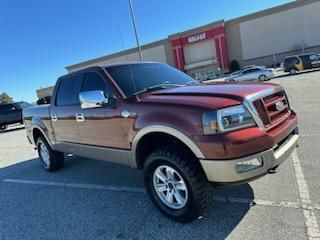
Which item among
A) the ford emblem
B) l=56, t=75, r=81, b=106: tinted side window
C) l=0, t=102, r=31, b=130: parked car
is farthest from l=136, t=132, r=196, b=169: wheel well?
l=0, t=102, r=31, b=130: parked car

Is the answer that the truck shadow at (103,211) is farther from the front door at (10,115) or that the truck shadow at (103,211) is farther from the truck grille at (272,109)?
the front door at (10,115)

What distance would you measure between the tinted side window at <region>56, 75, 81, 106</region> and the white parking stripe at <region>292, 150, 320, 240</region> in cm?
361

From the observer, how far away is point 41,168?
24.4ft

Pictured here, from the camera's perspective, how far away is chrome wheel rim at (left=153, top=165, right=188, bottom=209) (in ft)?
12.0

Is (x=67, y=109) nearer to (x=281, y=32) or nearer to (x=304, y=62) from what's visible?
(x=304, y=62)

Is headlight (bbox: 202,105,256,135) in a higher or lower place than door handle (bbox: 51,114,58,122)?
higher

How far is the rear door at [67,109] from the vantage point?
5422 mm

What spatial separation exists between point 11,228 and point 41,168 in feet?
10.9

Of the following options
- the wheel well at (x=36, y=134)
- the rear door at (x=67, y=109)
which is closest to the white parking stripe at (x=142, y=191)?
the rear door at (x=67, y=109)

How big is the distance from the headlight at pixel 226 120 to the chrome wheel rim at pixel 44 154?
4672 millimetres

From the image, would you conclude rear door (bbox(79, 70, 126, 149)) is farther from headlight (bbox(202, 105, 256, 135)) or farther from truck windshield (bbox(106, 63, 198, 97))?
headlight (bbox(202, 105, 256, 135))

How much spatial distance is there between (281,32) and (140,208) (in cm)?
5898

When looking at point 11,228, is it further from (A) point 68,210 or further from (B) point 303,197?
(B) point 303,197

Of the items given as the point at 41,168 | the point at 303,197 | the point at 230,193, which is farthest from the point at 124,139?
the point at 41,168
